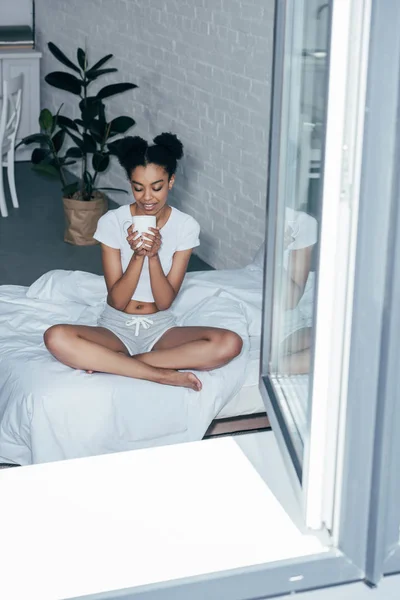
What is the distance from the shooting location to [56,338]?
10.7ft

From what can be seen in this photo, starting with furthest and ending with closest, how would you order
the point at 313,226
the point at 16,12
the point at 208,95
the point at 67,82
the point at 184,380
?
the point at 16,12 < the point at 67,82 < the point at 208,95 < the point at 184,380 < the point at 313,226

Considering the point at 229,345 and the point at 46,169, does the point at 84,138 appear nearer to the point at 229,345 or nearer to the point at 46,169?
the point at 46,169

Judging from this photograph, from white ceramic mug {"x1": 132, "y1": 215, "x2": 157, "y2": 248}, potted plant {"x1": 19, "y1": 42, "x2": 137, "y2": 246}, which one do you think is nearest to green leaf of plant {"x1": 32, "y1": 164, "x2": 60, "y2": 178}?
potted plant {"x1": 19, "y1": 42, "x2": 137, "y2": 246}

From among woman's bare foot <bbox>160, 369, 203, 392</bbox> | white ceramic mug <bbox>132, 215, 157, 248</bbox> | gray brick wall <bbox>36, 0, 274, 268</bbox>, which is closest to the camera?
white ceramic mug <bbox>132, 215, 157, 248</bbox>

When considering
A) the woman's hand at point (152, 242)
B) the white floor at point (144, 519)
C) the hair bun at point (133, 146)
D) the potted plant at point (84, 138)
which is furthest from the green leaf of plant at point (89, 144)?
the white floor at point (144, 519)

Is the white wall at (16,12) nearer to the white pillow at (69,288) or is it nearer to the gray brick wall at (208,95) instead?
the gray brick wall at (208,95)

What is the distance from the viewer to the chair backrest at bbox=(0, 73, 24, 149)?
6.29 metres

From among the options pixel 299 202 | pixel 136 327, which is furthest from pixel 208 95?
pixel 299 202

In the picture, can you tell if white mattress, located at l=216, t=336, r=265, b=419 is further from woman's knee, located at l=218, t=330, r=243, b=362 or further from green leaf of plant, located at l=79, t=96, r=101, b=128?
green leaf of plant, located at l=79, t=96, r=101, b=128

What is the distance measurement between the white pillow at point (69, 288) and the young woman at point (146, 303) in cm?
35

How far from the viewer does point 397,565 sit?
1.34 metres

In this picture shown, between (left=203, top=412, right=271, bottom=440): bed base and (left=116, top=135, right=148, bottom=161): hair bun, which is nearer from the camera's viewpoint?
(left=203, top=412, right=271, bottom=440): bed base

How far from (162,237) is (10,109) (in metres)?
3.24

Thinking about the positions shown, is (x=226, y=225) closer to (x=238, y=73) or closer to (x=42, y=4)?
(x=238, y=73)
